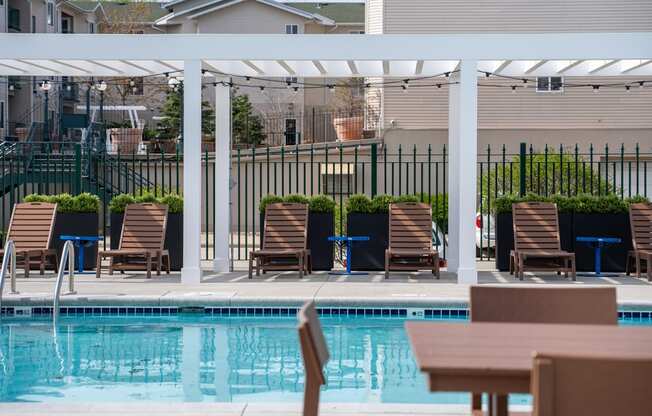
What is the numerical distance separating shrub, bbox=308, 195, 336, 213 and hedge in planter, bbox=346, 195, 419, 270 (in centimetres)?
25

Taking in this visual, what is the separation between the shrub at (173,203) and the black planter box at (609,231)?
5415 mm

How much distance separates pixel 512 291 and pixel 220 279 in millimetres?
9124

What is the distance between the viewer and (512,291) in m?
4.73

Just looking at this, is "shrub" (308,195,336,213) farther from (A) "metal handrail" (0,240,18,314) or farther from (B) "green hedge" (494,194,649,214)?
(A) "metal handrail" (0,240,18,314)

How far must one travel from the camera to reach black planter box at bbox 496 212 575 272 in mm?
14273

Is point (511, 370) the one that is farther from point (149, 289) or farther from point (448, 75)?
point (448, 75)

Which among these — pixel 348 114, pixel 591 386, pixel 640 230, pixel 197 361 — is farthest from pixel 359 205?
pixel 348 114

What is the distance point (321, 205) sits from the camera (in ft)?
47.4

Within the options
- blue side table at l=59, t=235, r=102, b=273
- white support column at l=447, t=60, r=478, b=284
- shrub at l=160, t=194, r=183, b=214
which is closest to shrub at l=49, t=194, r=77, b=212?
blue side table at l=59, t=235, r=102, b=273

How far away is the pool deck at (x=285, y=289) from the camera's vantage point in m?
11.2

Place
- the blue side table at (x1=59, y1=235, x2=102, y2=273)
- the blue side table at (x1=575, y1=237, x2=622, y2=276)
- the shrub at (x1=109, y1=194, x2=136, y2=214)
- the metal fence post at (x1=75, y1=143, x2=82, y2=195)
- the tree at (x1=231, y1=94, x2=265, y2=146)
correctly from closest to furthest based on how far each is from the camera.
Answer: the blue side table at (x1=575, y1=237, x2=622, y2=276) < the blue side table at (x1=59, y1=235, x2=102, y2=273) < the shrub at (x1=109, y1=194, x2=136, y2=214) < the metal fence post at (x1=75, y1=143, x2=82, y2=195) < the tree at (x1=231, y1=94, x2=265, y2=146)

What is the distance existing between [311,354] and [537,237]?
1039cm

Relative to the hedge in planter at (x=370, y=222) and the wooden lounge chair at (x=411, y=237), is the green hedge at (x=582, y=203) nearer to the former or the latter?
the wooden lounge chair at (x=411, y=237)

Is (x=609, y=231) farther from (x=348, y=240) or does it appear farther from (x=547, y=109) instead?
(x=547, y=109)
